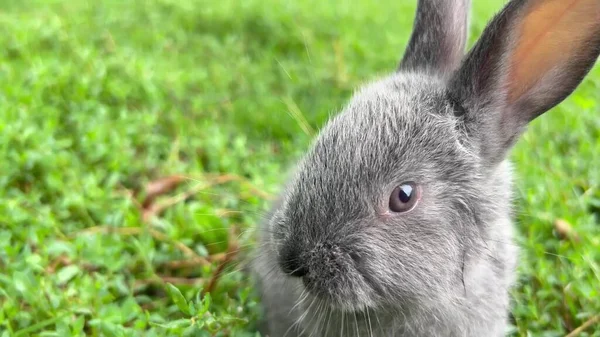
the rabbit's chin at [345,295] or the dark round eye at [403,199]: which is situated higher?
the dark round eye at [403,199]

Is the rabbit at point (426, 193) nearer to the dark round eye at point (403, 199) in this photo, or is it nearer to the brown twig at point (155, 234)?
the dark round eye at point (403, 199)

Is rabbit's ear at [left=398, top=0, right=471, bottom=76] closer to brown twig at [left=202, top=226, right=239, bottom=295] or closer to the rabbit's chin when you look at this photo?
the rabbit's chin

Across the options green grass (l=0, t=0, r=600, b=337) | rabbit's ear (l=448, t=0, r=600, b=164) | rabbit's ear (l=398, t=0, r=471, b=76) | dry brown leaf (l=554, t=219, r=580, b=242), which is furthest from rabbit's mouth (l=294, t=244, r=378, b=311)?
dry brown leaf (l=554, t=219, r=580, b=242)

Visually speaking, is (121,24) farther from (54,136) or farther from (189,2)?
(54,136)

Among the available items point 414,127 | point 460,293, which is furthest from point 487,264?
point 414,127

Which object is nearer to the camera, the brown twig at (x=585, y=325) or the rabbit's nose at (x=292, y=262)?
the rabbit's nose at (x=292, y=262)

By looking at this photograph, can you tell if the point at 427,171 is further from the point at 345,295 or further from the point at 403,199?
the point at 345,295

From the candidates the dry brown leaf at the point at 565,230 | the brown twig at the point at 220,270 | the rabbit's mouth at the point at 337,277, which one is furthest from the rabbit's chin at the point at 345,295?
the dry brown leaf at the point at 565,230
